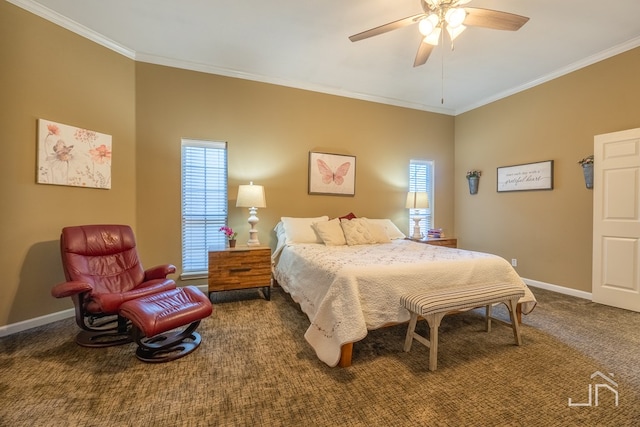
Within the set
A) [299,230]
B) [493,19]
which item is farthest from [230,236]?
[493,19]

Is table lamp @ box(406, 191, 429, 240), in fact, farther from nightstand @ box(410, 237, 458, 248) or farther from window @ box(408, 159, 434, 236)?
window @ box(408, 159, 434, 236)

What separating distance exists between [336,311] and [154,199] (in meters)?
2.82

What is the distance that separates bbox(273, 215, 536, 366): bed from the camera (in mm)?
2008

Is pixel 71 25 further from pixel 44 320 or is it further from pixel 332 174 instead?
pixel 332 174

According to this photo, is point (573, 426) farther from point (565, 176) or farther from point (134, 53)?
point (134, 53)

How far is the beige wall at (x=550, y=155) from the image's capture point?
3.34 metres

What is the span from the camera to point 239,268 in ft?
11.0

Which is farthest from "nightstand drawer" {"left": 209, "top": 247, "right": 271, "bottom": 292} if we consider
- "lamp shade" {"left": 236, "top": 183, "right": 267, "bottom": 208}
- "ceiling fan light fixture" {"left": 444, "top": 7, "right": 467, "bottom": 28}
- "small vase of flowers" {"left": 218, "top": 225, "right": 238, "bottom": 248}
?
"ceiling fan light fixture" {"left": 444, "top": 7, "right": 467, "bottom": 28}

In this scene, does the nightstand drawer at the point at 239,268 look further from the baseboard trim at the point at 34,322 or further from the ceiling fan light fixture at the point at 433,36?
the ceiling fan light fixture at the point at 433,36

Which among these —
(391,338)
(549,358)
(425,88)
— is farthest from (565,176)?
(391,338)

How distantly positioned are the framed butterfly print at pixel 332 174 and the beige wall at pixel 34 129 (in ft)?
8.35

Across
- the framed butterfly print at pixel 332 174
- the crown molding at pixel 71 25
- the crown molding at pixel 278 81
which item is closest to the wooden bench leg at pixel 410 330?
the framed butterfly print at pixel 332 174

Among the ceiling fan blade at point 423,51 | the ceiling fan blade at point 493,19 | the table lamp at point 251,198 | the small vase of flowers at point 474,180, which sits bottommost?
the table lamp at point 251,198

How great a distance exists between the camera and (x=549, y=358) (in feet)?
6.96
